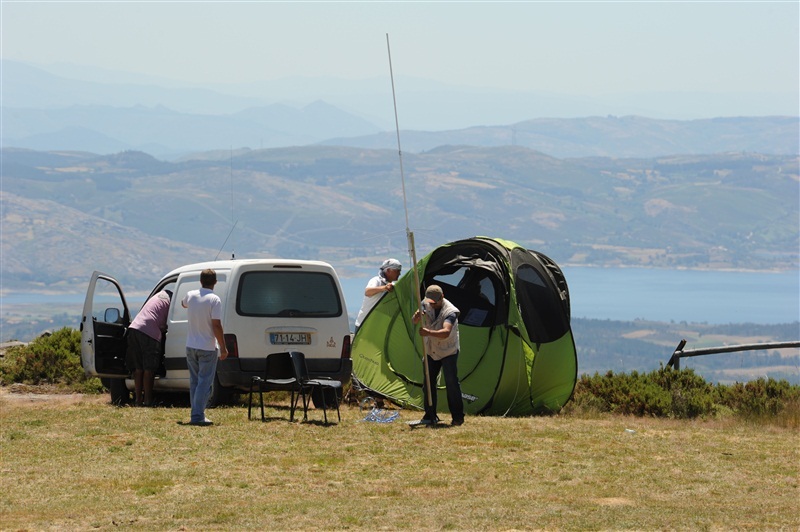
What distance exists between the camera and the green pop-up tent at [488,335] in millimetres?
16484

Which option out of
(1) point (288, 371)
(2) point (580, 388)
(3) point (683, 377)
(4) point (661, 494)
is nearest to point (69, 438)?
(1) point (288, 371)

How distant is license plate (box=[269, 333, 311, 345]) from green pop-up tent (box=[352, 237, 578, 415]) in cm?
209

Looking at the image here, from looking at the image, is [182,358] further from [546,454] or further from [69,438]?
[546,454]

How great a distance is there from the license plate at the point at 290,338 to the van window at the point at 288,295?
248mm

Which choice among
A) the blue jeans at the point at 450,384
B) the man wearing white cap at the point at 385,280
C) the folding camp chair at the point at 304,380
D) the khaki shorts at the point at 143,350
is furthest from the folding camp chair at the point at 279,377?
the man wearing white cap at the point at 385,280

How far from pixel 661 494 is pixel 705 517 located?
1.17m

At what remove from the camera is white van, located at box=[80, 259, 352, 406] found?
15.4m

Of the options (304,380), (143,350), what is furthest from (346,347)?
(143,350)

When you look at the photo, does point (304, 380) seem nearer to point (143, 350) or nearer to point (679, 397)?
point (143, 350)

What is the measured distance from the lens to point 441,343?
14141 mm

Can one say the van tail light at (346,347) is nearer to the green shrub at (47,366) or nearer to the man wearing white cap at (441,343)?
the man wearing white cap at (441,343)

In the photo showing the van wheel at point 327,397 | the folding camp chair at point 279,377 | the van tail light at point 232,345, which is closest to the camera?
the folding camp chair at point 279,377

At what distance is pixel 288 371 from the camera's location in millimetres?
14742

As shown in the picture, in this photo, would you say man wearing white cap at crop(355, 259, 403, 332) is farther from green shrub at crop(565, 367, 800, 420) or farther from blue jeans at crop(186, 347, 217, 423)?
blue jeans at crop(186, 347, 217, 423)
